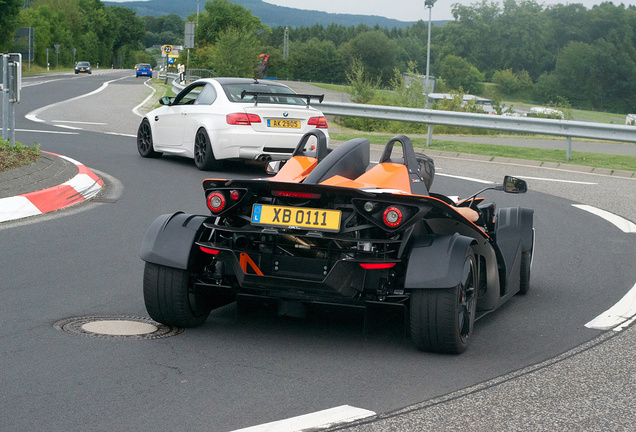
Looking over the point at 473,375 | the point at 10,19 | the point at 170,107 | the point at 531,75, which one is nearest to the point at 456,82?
the point at 531,75

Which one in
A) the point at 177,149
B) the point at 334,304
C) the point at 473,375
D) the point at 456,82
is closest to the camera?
the point at 473,375

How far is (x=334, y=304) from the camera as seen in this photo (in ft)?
14.9

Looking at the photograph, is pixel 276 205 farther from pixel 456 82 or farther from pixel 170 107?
pixel 456 82

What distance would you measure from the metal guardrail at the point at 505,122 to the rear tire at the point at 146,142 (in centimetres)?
657

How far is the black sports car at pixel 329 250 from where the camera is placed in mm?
4453

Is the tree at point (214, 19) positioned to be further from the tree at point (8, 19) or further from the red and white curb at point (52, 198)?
the red and white curb at point (52, 198)

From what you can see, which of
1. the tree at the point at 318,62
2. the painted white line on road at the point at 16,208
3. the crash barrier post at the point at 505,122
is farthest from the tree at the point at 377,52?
the painted white line on road at the point at 16,208

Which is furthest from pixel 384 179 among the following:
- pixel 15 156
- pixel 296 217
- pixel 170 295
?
pixel 15 156

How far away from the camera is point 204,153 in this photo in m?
12.8

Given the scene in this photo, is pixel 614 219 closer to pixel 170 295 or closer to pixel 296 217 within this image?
pixel 296 217

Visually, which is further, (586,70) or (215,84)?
(586,70)

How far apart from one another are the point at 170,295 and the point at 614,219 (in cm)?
686

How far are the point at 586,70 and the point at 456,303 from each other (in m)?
145

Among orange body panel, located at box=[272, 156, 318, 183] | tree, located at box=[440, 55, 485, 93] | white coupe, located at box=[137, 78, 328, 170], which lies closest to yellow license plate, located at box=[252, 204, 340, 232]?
orange body panel, located at box=[272, 156, 318, 183]
